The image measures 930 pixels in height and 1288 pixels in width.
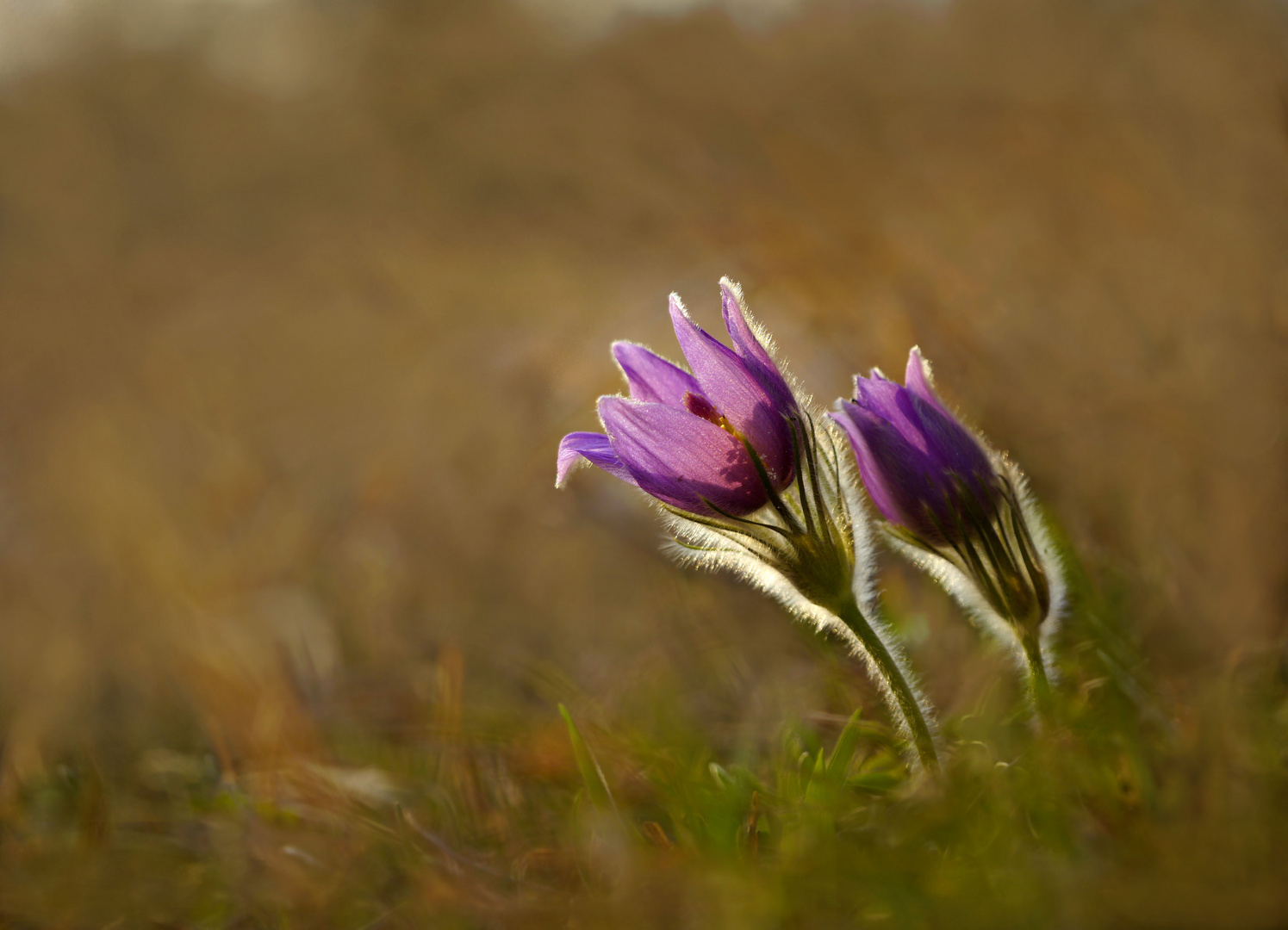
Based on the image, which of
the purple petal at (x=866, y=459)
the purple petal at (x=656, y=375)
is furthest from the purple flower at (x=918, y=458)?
the purple petal at (x=656, y=375)

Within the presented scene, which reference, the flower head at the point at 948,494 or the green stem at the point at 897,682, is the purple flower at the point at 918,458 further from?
the green stem at the point at 897,682

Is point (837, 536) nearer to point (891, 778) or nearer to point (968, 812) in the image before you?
point (891, 778)

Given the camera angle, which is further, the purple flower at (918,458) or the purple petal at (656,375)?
the purple petal at (656,375)

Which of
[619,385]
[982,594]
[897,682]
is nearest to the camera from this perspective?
[897,682]

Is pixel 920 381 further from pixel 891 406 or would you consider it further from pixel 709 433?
pixel 709 433

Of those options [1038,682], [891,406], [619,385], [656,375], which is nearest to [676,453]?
[656,375]

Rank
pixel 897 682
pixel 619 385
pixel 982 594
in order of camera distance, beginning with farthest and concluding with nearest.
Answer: pixel 619 385, pixel 982 594, pixel 897 682
